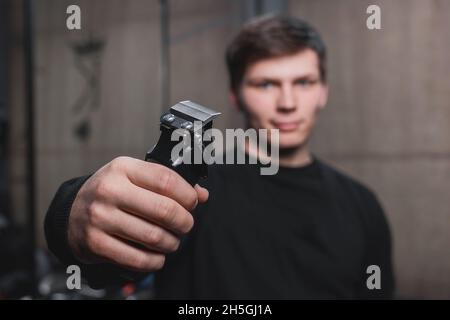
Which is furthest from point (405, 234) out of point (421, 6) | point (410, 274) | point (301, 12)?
point (301, 12)

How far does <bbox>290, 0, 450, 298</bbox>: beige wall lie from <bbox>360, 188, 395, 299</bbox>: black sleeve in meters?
0.74

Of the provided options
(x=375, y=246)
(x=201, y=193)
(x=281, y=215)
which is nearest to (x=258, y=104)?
(x=281, y=215)

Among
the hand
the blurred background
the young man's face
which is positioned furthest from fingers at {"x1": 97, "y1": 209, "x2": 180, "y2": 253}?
the blurred background

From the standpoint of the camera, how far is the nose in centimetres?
99

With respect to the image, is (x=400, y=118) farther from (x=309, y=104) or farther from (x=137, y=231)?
(x=137, y=231)

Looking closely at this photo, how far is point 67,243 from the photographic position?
0.44 m

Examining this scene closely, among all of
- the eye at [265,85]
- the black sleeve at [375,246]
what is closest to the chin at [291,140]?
the eye at [265,85]

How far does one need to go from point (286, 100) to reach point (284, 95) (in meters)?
0.02

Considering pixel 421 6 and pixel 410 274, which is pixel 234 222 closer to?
pixel 410 274

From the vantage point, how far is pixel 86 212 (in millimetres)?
406

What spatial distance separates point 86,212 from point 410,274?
173 cm

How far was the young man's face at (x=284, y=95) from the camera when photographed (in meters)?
1.00

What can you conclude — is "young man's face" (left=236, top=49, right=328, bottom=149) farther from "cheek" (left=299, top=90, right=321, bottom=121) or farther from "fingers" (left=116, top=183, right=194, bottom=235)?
"fingers" (left=116, top=183, right=194, bottom=235)

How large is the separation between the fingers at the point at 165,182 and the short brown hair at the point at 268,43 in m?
0.75
